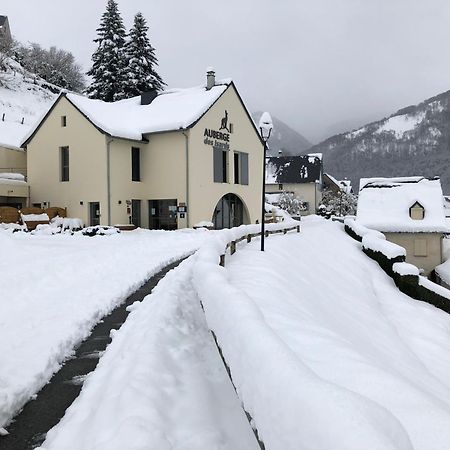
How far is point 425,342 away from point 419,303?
6.01 meters

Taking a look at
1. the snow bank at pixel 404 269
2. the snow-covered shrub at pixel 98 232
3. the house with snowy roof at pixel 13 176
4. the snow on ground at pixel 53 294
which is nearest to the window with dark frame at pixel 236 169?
the snow-covered shrub at pixel 98 232

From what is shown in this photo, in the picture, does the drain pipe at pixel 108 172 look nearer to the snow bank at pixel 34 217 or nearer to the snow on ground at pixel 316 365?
the snow bank at pixel 34 217

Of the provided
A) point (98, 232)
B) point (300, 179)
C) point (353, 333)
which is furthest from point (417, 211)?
point (300, 179)

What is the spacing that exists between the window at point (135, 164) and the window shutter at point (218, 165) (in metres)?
4.96

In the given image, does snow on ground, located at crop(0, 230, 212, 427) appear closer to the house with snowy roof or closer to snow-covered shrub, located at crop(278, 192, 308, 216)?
the house with snowy roof

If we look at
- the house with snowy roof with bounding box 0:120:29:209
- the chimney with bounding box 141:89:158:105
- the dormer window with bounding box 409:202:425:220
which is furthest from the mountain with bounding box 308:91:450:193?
the house with snowy roof with bounding box 0:120:29:209

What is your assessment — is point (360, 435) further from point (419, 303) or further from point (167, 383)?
point (419, 303)

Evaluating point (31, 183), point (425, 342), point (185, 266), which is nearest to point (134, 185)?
point (31, 183)

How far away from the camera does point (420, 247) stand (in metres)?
33.6

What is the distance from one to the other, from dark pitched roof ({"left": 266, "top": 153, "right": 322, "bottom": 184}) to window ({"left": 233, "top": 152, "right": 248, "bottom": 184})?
2908 centimetres

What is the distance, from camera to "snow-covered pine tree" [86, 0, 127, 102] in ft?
171

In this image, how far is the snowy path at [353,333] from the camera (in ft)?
10.3

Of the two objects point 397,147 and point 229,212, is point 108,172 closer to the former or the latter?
point 229,212

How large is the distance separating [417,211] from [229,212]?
1390 centimetres
